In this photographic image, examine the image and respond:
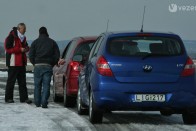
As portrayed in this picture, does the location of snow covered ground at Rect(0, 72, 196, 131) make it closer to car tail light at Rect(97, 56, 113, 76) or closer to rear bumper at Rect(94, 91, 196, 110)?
rear bumper at Rect(94, 91, 196, 110)

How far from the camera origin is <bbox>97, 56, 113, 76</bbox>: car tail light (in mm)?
10984

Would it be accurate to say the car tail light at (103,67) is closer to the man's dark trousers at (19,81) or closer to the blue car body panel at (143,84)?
the blue car body panel at (143,84)

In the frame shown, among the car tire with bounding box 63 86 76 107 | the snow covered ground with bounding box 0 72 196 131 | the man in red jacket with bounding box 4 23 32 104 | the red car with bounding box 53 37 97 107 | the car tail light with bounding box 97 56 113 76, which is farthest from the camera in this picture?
the man in red jacket with bounding box 4 23 32 104

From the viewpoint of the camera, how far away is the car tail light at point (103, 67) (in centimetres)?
1098

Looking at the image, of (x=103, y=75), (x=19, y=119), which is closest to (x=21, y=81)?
(x=19, y=119)

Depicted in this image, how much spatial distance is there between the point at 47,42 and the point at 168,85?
4.37 meters

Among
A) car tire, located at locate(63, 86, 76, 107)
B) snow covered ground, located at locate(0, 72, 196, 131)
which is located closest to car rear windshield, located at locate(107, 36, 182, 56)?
snow covered ground, located at locate(0, 72, 196, 131)

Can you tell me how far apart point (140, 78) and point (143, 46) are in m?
0.78

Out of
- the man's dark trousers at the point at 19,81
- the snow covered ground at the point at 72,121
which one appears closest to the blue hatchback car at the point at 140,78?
the snow covered ground at the point at 72,121

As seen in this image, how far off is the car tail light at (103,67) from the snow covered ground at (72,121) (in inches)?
33.3

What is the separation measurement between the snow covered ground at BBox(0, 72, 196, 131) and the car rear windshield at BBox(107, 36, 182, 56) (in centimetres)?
118

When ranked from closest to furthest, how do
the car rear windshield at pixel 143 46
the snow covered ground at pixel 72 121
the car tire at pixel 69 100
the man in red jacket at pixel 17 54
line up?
the snow covered ground at pixel 72 121
the car rear windshield at pixel 143 46
the car tire at pixel 69 100
the man in red jacket at pixel 17 54

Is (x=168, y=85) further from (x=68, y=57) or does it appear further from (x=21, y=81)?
(x=21, y=81)

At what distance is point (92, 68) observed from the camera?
1155 centimetres
